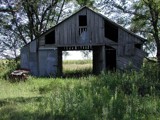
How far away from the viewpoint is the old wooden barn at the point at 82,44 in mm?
27955

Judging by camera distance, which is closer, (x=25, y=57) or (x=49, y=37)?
(x=25, y=57)

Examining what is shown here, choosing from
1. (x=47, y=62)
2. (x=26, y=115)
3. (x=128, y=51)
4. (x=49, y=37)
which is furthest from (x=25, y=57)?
(x=26, y=115)

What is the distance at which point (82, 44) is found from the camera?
28.7 metres

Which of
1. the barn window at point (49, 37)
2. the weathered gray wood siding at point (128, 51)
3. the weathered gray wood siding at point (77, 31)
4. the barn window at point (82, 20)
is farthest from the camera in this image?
the barn window at point (49, 37)

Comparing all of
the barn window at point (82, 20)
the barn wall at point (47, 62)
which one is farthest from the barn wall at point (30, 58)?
the barn window at point (82, 20)

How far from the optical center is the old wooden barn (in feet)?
91.7

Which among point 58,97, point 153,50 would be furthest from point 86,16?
point 58,97

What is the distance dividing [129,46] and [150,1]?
837 cm

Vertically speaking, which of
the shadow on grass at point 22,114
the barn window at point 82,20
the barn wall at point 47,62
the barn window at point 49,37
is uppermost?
the barn window at point 82,20

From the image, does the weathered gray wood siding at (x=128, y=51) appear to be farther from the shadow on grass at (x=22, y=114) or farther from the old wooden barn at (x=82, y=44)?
the shadow on grass at (x=22, y=114)

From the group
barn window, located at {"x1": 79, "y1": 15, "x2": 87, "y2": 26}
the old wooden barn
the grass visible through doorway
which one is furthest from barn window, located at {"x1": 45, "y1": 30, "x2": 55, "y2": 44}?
the grass visible through doorway

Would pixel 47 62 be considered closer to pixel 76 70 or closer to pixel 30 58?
pixel 30 58

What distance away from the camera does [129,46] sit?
28.0 meters

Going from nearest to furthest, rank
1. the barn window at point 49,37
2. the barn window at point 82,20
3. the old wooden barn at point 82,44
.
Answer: the old wooden barn at point 82,44
the barn window at point 82,20
the barn window at point 49,37
